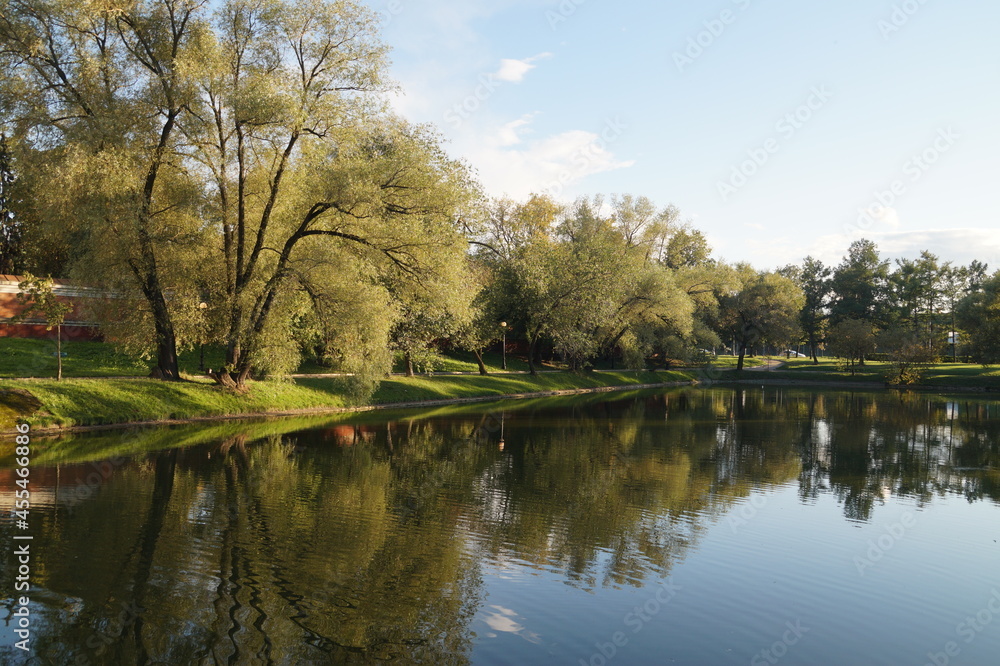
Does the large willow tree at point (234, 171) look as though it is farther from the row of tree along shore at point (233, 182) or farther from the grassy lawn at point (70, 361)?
the grassy lawn at point (70, 361)

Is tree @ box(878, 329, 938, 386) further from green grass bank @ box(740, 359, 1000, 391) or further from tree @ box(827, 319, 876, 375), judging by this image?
tree @ box(827, 319, 876, 375)

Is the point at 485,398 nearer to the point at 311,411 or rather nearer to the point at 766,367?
the point at 311,411

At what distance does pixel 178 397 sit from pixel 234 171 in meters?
9.16

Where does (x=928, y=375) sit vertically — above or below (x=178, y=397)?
above

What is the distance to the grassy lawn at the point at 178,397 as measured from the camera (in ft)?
73.9

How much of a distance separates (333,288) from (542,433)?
392 inches

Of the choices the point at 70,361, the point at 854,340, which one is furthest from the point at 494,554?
the point at 854,340

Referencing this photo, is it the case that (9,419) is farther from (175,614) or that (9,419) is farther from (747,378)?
(747,378)

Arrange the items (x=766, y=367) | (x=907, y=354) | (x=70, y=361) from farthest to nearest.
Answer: (x=766, y=367) → (x=907, y=354) → (x=70, y=361)

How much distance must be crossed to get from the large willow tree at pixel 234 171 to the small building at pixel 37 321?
11089mm

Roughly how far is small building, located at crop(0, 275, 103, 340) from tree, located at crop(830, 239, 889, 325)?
305ft

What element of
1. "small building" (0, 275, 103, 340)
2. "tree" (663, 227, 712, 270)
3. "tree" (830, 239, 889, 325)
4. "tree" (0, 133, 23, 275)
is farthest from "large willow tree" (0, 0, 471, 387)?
"tree" (830, 239, 889, 325)

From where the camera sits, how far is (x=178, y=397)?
26.9m

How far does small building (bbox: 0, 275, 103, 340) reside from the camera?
35500 mm
